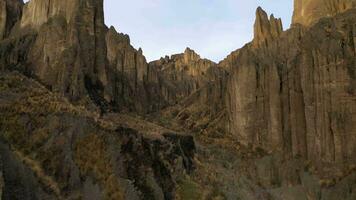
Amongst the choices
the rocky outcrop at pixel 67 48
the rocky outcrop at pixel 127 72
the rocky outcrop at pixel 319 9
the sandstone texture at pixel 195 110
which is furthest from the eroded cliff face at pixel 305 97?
the rocky outcrop at pixel 67 48

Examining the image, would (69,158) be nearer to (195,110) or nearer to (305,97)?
(305,97)

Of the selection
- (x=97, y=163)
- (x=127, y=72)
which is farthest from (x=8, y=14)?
(x=97, y=163)

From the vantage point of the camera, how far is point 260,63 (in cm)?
8844

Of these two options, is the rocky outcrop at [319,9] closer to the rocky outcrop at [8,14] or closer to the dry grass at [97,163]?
the rocky outcrop at [8,14]

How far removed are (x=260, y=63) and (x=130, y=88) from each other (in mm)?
23281

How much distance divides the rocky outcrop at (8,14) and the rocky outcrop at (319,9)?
154ft

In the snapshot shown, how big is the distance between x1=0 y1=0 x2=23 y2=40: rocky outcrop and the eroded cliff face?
3631 centimetres

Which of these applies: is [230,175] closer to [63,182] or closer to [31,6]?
[63,182]

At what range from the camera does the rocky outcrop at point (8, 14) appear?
302 feet

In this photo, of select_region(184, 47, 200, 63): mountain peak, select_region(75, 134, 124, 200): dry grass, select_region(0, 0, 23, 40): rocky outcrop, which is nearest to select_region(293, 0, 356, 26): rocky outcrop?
select_region(0, 0, 23, 40): rocky outcrop

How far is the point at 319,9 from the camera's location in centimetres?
9675

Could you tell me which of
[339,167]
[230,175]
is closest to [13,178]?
[230,175]

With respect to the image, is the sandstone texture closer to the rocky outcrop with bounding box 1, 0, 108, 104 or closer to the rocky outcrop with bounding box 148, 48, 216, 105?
the rocky outcrop with bounding box 1, 0, 108, 104

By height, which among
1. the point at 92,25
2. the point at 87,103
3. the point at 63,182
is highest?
the point at 92,25
